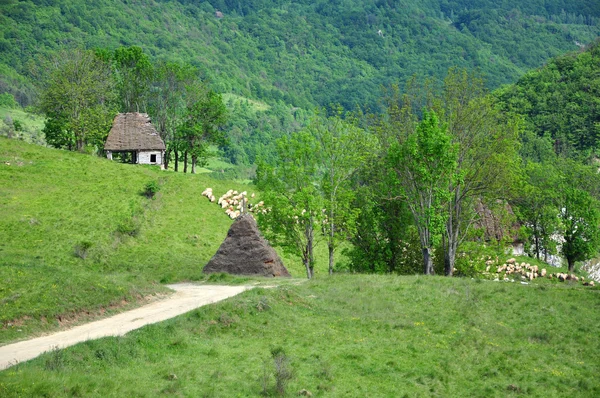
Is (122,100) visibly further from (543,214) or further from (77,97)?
(543,214)

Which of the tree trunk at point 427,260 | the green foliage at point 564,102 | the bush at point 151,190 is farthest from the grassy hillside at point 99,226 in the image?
the green foliage at point 564,102

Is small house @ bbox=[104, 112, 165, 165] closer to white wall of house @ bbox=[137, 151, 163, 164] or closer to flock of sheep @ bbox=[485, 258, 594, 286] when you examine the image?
white wall of house @ bbox=[137, 151, 163, 164]

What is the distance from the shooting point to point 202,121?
265ft

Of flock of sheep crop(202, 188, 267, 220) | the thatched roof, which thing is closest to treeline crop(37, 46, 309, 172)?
the thatched roof

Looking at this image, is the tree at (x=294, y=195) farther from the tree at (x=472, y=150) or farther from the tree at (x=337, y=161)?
the tree at (x=472, y=150)

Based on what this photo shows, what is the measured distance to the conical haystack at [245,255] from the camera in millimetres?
41094

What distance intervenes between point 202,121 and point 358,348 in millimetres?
57981

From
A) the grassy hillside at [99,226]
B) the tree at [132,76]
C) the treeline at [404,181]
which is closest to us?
the grassy hillside at [99,226]

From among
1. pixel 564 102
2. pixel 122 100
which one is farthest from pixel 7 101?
pixel 564 102

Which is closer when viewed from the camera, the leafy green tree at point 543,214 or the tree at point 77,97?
the tree at point 77,97

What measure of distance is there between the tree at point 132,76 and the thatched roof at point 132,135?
10.4m

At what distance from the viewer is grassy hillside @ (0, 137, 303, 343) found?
30.3 metres

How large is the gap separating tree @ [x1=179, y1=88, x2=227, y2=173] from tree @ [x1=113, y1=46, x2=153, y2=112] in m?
7.89

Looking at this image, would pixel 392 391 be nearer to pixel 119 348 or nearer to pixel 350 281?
pixel 119 348
